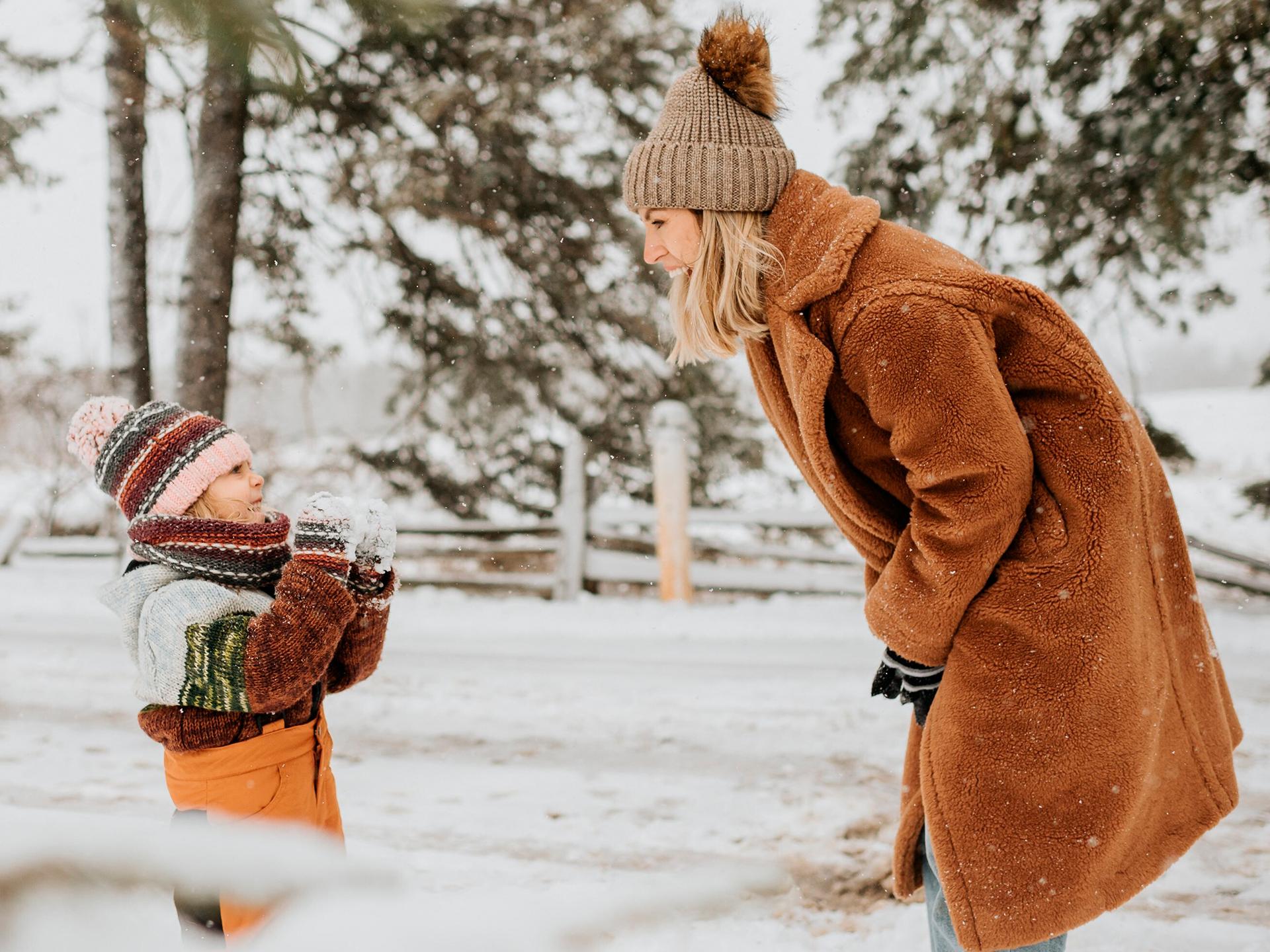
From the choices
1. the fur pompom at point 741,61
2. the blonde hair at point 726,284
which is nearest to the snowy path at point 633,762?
the blonde hair at point 726,284

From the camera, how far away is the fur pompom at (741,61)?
5.99 feet

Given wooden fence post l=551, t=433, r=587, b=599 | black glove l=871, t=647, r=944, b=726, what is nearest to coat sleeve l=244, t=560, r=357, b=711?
black glove l=871, t=647, r=944, b=726

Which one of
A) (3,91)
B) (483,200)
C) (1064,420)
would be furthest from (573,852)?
(3,91)

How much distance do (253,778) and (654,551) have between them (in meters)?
6.58

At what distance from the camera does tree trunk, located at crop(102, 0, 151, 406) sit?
657 cm

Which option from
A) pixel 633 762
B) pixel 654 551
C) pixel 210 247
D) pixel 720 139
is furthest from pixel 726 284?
pixel 654 551

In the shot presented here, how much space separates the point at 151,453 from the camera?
2031 mm

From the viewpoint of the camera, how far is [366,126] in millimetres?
7637

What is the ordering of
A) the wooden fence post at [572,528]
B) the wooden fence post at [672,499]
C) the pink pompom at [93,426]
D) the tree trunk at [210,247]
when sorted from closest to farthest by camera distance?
the pink pompom at [93,426] < the tree trunk at [210,247] < the wooden fence post at [672,499] < the wooden fence post at [572,528]

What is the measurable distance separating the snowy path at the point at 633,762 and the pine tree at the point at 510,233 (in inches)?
98.6

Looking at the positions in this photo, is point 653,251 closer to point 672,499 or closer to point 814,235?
point 814,235

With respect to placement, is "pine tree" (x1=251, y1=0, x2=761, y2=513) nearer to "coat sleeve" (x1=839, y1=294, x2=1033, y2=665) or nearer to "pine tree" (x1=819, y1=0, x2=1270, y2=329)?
"pine tree" (x1=819, y1=0, x2=1270, y2=329)

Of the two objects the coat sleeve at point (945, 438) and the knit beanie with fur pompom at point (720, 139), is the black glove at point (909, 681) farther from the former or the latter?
the knit beanie with fur pompom at point (720, 139)

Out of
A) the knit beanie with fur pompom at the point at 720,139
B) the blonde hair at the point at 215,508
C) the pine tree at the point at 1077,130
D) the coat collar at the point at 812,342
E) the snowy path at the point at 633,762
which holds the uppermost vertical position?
the pine tree at the point at 1077,130
